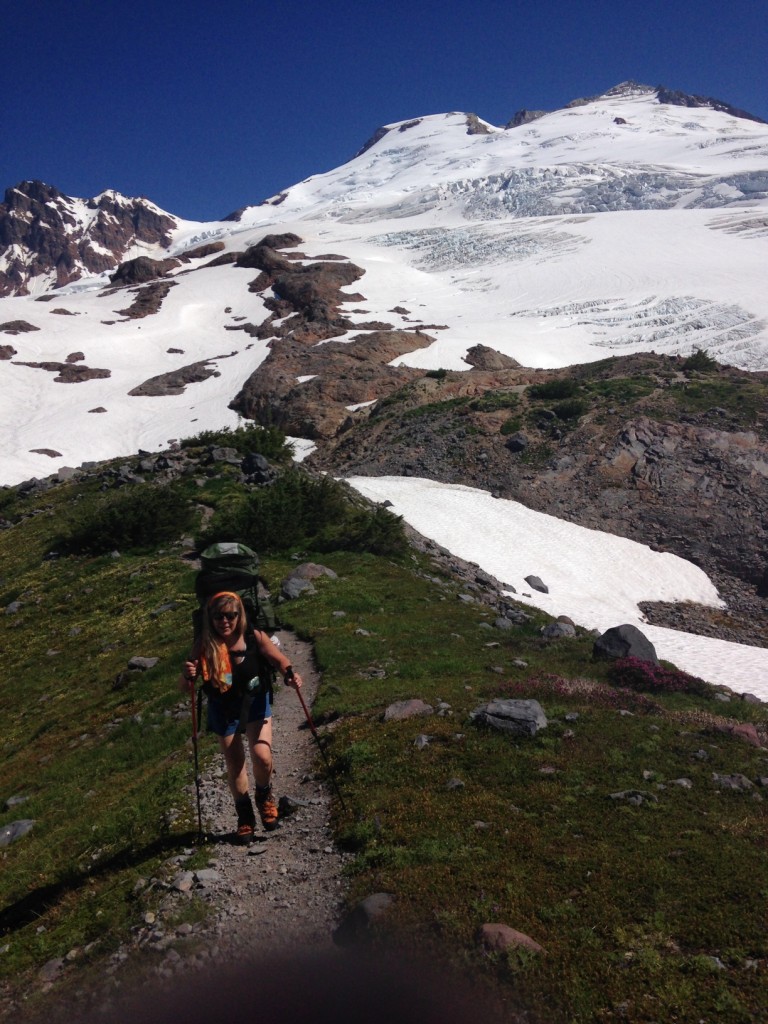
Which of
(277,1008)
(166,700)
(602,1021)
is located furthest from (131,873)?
(166,700)

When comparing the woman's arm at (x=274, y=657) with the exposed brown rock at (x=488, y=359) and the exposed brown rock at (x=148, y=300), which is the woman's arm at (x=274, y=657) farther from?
the exposed brown rock at (x=148, y=300)

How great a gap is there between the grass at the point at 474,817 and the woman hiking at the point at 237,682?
920 millimetres

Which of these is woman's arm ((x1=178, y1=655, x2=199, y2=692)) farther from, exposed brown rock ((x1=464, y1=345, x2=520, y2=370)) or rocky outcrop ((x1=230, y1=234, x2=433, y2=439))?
exposed brown rock ((x1=464, y1=345, x2=520, y2=370))

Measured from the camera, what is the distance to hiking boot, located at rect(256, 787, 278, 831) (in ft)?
21.1

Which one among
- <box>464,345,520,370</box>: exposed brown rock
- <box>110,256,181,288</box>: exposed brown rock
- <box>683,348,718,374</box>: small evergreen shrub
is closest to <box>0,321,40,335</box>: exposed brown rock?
<box>110,256,181,288</box>: exposed brown rock

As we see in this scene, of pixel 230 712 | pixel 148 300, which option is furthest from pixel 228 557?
pixel 148 300

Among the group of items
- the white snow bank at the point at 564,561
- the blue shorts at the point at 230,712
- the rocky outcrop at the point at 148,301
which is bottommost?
the white snow bank at the point at 564,561

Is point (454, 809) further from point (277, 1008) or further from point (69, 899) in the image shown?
point (69, 899)

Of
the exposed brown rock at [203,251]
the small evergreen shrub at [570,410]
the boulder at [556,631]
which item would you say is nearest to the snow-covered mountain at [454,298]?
the exposed brown rock at [203,251]

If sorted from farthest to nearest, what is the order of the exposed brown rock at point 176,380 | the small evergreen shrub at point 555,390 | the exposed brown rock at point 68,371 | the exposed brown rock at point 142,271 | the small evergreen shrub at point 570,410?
the exposed brown rock at point 142,271 < the exposed brown rock at point 68,371 < the exposed brown rock at point 176,380 < the small evergreen shrub at point 555,390 < the small evergreen shrub at point 570,410

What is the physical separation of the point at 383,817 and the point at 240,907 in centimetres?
156

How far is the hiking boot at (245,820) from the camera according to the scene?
20.4 ft

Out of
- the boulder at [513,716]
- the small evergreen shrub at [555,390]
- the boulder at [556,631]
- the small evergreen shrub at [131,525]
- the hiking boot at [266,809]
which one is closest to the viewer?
the hiking boot at [266,809]

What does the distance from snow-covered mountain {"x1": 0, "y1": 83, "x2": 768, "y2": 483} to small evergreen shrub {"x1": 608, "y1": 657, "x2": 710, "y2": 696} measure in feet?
168
